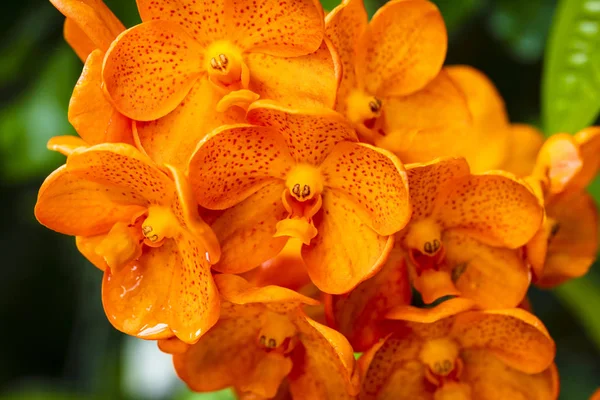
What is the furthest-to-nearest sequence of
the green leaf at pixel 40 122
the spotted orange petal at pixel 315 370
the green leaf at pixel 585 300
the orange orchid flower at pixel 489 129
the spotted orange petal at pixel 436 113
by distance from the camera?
the green leaf at pixel 40 122 < the green leaf at pixel 585 300 < the orange orchid flower at pixel 489 129 < the spotted orange petal at pixel 436 113 < the spotted orange petal at pixel 315 370

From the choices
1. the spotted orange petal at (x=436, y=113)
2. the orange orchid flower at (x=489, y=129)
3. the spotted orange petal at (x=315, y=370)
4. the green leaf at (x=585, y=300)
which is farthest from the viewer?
the green leaf at (x=585, y=300)

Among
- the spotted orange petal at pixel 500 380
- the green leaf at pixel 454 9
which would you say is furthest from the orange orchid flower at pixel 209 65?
the green leaf at pixel 454 9

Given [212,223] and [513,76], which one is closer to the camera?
[212,223]

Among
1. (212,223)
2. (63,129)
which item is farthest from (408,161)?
(63,129)

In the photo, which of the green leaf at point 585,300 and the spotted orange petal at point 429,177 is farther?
the green leaf at point 585,300

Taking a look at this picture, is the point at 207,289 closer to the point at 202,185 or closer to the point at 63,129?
the point at 202,185

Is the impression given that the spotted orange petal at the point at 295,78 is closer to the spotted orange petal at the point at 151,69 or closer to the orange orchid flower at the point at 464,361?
the spotted orange petal at the point at 151,69

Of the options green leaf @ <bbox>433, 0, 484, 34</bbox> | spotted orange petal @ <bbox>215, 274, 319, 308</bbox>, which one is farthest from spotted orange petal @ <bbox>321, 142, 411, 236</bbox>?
green leaf @ <bbox>433, 0, 484, 34</bbox>
